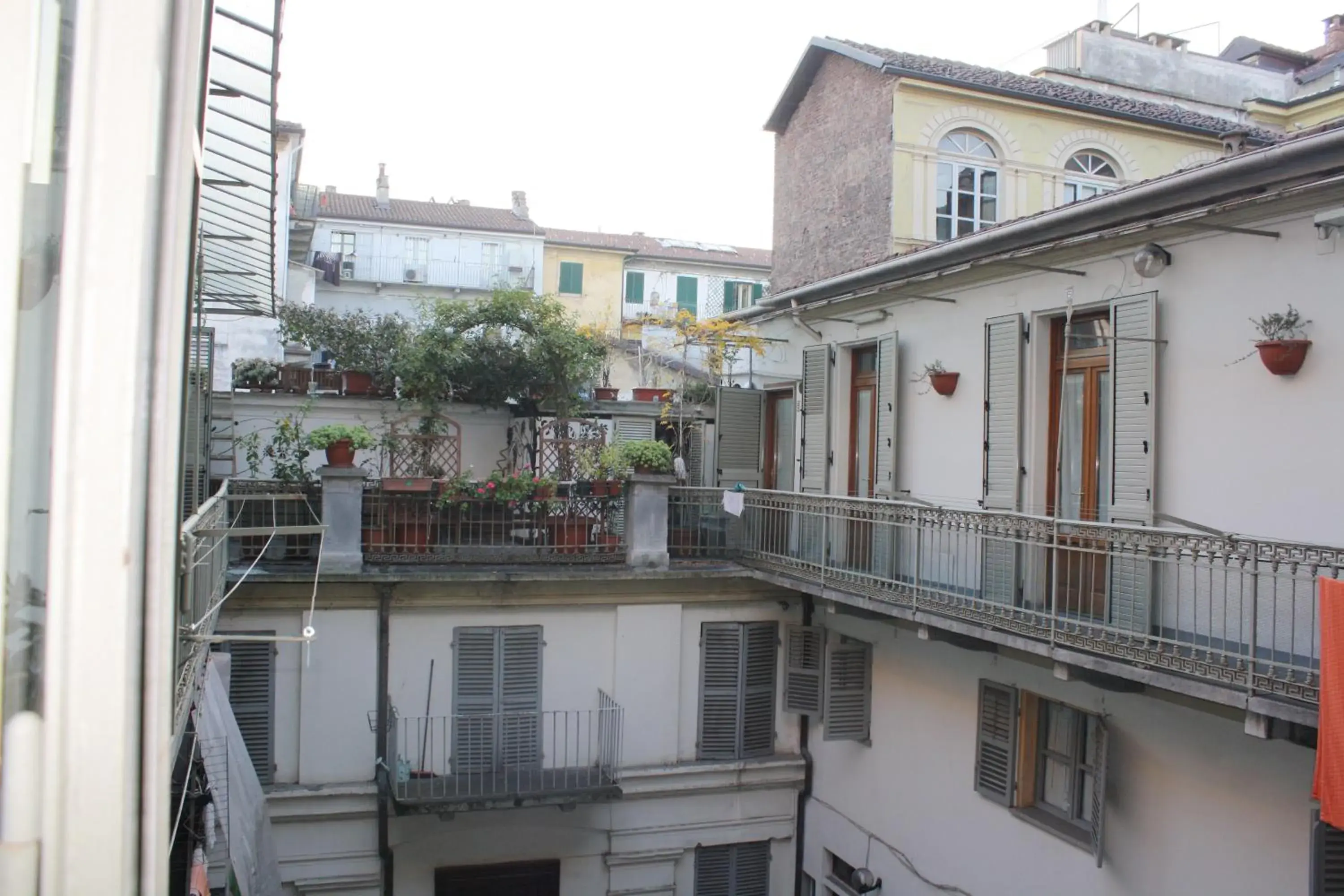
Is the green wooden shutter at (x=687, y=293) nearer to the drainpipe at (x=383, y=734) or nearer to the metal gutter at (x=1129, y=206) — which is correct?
the metal gutter at (x=1129, y=206)

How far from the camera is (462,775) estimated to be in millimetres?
13078

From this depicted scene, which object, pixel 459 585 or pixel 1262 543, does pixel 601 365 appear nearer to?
pixel 459 585

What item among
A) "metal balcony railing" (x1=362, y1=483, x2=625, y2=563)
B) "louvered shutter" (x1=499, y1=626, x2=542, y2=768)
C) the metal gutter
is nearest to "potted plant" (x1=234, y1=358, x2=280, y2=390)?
"metal balcony railing" (x1=362, y1=483, x2=625, y2=563)

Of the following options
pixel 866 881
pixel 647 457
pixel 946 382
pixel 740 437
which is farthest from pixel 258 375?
pixel 866 881

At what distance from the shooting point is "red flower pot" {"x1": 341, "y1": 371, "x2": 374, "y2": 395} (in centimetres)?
1595

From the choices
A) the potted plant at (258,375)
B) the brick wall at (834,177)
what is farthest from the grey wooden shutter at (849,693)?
the potted plant at (258,375)

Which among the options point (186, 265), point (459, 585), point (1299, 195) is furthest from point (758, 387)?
point (186, 265)

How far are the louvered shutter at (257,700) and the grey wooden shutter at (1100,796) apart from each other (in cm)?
920

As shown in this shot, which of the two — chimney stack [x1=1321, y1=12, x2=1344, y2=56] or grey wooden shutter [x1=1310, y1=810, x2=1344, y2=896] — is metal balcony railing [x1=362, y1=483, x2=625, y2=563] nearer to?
grey wooden shutter [x1=1310, y1=810, x2=1344, y2=896]

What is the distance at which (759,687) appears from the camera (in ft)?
47.8

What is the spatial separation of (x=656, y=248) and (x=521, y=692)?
2844 centimetres

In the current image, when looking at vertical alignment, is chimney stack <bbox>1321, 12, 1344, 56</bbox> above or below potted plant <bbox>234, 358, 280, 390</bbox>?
above

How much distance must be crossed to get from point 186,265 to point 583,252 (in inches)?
1489

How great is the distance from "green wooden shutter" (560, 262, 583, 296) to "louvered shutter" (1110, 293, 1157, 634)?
2960 cm
